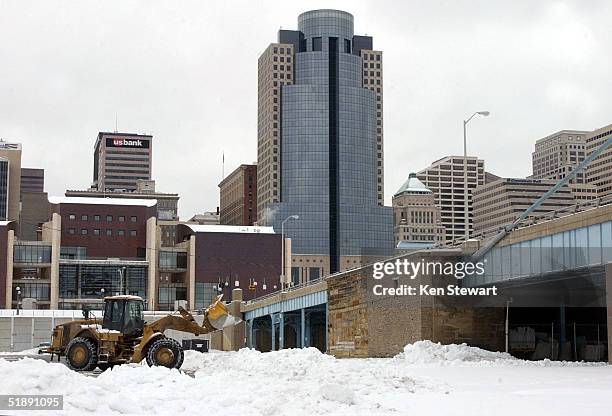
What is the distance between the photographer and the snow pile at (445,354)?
166 feet

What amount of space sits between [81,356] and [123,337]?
6.25 ft

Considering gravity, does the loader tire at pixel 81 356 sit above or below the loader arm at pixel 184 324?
below

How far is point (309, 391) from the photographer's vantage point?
24.3m

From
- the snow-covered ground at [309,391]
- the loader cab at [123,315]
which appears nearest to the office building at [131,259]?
the loader cab at [123,315]

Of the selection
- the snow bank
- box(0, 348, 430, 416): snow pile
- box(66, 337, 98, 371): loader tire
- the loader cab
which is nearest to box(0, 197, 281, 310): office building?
the snow bank

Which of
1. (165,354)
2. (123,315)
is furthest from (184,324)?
(165,354)

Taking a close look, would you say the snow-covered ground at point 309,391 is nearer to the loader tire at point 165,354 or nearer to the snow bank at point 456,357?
the loader tire at point 165,354

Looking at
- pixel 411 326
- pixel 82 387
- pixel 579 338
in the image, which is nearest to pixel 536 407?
pixel 82 387

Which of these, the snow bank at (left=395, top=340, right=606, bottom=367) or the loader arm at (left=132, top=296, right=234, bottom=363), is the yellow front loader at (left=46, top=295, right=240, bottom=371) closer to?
the loader arm at (left=132, top=296, right=234, bottom=363)

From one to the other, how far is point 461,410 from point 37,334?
82.4 m

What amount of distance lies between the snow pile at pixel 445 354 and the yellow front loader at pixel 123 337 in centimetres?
1722

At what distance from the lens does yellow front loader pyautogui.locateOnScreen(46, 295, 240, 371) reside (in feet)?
115

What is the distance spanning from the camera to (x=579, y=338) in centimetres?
6719

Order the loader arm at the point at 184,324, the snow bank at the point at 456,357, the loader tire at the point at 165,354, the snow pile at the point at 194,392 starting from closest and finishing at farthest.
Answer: the snow pile at the point at 194,392, the loader tire at the point at 165,354, the loader arm at the point at 184,324, the snow bank at the point at 456,357
